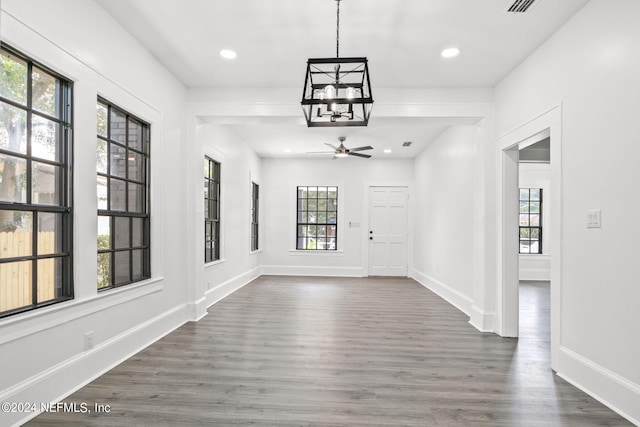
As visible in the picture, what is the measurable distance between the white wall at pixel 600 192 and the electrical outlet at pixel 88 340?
3678mm

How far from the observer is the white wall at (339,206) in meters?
8.61

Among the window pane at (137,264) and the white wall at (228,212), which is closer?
the window pane at (137,264)

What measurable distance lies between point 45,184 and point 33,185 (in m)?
0.10

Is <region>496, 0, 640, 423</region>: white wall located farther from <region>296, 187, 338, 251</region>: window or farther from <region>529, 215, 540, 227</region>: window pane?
<region>529, 215, 540, 227</region>: window pane

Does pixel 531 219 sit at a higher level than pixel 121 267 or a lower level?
higher

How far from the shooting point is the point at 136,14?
2.93 meters

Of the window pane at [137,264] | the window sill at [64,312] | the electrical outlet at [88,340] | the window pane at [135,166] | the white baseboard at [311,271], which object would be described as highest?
the window pane at [135,166]

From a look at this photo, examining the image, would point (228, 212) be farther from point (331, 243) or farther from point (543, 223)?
point (543, 223)

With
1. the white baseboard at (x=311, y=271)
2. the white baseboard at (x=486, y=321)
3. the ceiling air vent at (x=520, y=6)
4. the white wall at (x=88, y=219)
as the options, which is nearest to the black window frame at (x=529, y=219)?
the white baseboard at (x=311, y=271)

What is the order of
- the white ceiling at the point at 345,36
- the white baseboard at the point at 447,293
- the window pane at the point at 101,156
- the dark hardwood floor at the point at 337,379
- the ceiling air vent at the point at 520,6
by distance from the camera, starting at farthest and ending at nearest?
the white baseboard at the point at 447,293 → the window pane at the point at 101,156 → the white ceiling at the point at 345,36 → the ceiling air vent at the point at 520,6 → the dark hardwood floor at the point at 337,379

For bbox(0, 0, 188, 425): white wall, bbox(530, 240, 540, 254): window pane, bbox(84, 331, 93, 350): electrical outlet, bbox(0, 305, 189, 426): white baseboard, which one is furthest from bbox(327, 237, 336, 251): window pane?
bbox(84, 331, 93, 350): electrical outlet

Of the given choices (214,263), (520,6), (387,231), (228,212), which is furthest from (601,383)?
(387,231)

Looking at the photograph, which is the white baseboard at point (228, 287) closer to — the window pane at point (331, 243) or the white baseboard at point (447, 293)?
the window pane at point (331, 243)

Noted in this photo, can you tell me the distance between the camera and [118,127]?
322 cm
